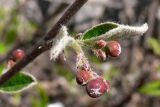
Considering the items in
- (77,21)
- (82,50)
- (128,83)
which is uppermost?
(77,21)

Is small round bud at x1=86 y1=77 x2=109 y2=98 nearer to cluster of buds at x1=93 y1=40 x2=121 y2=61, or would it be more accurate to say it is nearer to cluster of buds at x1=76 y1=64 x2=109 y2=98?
cluster of buds at x1=76 y1=64 x2=109 y2=98

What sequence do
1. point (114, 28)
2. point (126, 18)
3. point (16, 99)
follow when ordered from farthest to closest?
1. point (126, 18)
2. point (16, 99)
3. point (114, 28)

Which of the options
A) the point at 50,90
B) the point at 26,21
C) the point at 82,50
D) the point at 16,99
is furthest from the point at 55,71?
the point at 82,50

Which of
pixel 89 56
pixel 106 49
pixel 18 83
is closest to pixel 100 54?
pixel 106 49

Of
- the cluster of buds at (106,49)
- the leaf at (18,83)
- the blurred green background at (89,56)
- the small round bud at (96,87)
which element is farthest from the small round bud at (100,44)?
the blurred green background at (89,56)

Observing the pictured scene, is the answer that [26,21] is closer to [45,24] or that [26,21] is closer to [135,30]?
[45,24]

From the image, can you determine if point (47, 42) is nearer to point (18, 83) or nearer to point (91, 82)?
point (91, 82)

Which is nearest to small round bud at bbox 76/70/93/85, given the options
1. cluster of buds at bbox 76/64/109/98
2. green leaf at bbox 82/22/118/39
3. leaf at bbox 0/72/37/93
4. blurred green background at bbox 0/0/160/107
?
cluster of buds at bbox 76/64/109/98
